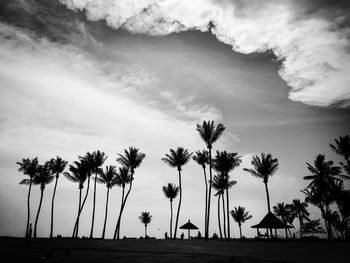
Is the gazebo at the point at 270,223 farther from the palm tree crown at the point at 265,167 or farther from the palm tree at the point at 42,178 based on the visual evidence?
the palm tree at the point at 42,178

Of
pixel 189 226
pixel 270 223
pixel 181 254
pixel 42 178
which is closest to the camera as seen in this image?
pixel 181 254

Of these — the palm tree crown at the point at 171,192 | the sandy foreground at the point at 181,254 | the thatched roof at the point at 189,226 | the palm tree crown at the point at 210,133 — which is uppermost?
the palm tree crown at the point at 210,133

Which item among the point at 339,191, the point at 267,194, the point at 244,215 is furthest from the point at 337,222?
the point at 267,194

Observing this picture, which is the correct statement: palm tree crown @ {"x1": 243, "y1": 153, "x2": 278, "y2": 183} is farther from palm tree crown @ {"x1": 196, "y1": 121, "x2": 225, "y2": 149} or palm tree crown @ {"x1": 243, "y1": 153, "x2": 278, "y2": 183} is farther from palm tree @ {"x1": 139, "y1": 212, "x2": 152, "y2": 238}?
palm tree @ {"x1": 139, "y1": 212, "x2": 152, "y2": 238}

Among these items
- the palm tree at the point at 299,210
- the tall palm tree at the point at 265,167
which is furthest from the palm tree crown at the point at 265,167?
the palm tree at the point at 299,210

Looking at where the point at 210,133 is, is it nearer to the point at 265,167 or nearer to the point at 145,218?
the point at 265,167

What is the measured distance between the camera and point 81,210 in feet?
143

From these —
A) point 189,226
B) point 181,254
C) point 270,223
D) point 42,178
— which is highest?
point 42,178

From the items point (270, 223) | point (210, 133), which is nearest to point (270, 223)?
point (270, 223)

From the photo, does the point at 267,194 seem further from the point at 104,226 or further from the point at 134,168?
the point at 104,226

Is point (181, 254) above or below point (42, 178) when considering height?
below

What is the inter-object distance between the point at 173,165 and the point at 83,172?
51.3 ft

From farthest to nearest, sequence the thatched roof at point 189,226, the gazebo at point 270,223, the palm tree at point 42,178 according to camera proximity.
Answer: the palm tree at point 42,178
the thatched roof at point 189,226
the gazebo at point 270,223

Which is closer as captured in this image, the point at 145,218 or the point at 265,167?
the point at 265,167
